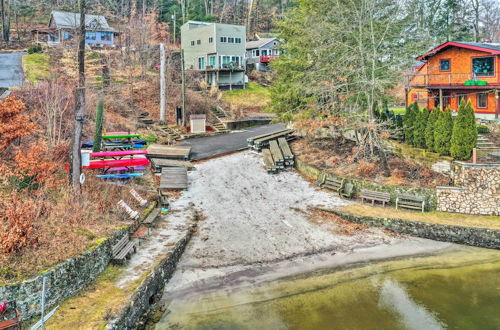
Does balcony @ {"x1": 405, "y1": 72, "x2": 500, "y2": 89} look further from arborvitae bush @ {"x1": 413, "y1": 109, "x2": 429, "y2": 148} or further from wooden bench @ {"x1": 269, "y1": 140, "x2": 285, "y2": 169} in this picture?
wooden bench @ {"x1": 269, "y1": 140, "x2": 285, "y2": 169}

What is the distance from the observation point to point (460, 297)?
1164 cm

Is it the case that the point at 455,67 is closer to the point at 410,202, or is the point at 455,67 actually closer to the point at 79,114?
the point at 410,202

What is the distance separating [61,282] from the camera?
9.72m

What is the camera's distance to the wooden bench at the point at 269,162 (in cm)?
2317

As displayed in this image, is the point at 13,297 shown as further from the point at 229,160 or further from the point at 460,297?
the point at 229,160

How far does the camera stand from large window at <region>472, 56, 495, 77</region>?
25891mm

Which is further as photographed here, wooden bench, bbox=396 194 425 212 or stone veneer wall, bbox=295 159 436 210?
stone veneer wall, bbox=295 159 436 210

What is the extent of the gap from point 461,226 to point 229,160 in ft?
46.4

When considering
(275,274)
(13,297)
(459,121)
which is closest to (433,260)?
(275,274)

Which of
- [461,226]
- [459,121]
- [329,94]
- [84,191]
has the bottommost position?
[461,226]

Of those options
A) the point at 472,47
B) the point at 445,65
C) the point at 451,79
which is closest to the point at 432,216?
the point at 472,47

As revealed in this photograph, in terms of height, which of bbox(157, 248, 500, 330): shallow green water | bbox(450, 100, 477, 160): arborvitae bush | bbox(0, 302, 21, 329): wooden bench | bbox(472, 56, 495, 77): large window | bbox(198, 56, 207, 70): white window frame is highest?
bbox(198, 56, 207, 70): white window frame

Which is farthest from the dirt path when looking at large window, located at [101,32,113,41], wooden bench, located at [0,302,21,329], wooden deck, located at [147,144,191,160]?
large window, located at [101,32,113,41]

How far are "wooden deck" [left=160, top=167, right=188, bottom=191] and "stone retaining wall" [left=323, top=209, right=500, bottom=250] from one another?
28.7ft
